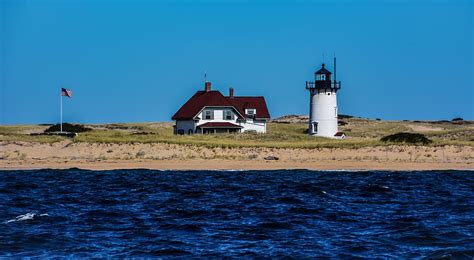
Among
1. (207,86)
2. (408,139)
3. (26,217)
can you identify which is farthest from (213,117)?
(26,217)

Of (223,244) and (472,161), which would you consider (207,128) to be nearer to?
(472,161)

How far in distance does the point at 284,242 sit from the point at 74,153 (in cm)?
2937

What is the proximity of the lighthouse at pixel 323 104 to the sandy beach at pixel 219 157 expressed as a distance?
58.6 ft

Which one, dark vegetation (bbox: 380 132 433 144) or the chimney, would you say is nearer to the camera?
dark vegetation (bbox: 380 132 433 144)

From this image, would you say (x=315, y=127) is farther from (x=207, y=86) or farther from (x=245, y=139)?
(x=207, y=86)

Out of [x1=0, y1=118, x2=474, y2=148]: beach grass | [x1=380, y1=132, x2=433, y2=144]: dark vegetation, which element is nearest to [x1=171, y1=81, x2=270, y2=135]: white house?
[x1=0, y1=118, x2=474, y2=148]: beach grass

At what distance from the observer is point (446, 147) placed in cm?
4672

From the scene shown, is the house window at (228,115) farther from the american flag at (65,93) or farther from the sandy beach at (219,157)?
the sandy beach at (219,157)

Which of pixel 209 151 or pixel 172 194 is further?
pixel 209 151

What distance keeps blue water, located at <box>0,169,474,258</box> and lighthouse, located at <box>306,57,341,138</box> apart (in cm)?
2764

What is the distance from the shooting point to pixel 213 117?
6625 centimetres

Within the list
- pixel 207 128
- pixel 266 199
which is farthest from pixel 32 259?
pixel 207 128

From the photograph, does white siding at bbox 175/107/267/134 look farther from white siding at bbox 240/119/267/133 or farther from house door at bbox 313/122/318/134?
house door at bbox 313/122/318/134

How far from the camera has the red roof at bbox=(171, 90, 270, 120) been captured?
66250 mm
